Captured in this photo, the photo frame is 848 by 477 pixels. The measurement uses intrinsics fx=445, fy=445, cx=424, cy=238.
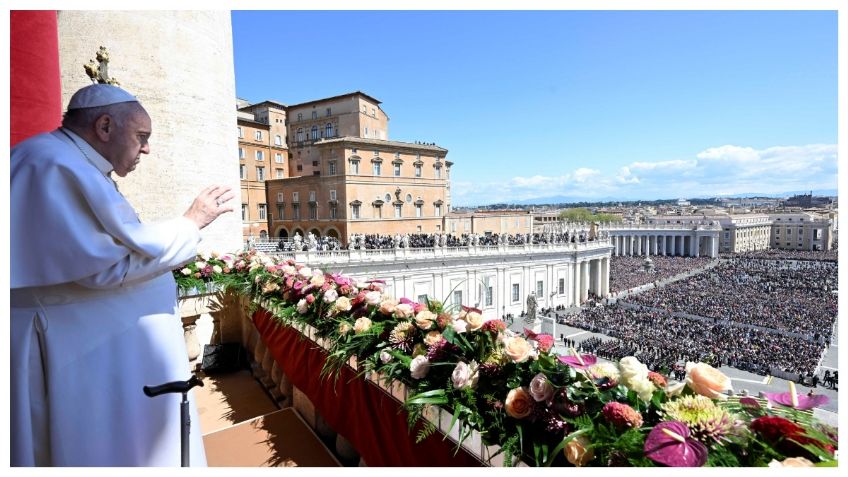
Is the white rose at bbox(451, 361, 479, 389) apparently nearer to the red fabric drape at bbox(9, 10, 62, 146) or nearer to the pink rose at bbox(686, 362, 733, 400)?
the pink rose at bbox(686, 362, 733, 400)

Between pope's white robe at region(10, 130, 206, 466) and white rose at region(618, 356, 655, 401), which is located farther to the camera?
white rose at region(618, 356, 655, 401)

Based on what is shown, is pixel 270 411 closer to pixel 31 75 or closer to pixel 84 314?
pixel 84 314

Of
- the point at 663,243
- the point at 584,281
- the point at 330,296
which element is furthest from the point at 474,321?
the point at 663,243

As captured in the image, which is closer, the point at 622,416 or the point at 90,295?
the point at 622,416

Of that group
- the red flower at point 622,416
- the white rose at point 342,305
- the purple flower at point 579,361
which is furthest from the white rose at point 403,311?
the red flower at point 622,416

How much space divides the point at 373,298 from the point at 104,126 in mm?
2228

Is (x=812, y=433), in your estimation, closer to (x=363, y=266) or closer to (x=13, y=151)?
(x=13, y=151)

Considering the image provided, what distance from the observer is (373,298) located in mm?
3742

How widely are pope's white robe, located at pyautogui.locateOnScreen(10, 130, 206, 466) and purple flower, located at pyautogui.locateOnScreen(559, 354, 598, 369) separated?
1.97m

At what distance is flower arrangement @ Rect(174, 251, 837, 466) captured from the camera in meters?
1.72

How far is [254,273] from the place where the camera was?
6172 millimetres

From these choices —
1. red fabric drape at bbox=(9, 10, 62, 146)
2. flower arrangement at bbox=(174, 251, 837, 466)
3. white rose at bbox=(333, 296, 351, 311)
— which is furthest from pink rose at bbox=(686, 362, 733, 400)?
red fabric drape at bbox=(9, 10, 62, 146)

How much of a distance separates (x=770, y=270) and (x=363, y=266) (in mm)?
57367

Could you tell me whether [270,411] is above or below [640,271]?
above
